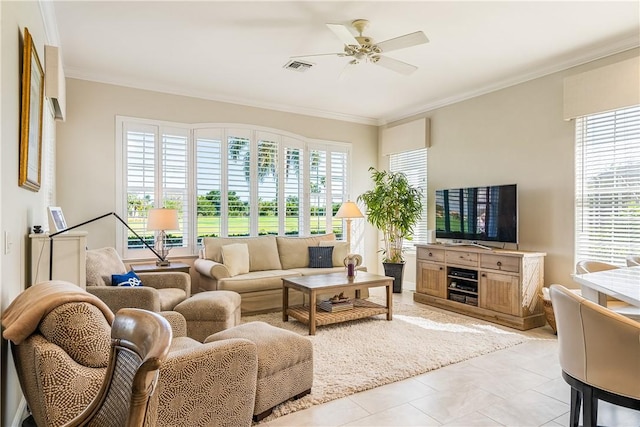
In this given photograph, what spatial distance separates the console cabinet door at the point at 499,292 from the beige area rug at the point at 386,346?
224 mm

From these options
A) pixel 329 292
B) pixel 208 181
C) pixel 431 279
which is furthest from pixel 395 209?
pixel 208 181

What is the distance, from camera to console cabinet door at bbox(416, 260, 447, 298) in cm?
511

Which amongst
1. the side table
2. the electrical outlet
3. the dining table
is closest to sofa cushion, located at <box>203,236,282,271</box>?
the side table

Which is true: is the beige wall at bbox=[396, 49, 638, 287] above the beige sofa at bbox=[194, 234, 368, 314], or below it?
above

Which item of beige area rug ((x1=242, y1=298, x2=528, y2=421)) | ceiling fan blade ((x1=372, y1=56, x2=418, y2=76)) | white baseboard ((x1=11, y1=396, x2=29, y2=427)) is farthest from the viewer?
ceiling fan blade ((x1=372, y1=56, x2=418, y2=76))

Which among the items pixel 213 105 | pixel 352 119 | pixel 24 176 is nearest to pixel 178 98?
pixel 213 105

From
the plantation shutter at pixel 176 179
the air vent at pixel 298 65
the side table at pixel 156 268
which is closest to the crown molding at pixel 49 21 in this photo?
the plantation shutter at pixel 176 179

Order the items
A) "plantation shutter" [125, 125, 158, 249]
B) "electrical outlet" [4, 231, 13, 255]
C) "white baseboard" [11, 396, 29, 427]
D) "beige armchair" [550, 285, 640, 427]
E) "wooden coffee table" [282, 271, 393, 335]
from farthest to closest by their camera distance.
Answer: "plantation shutter" [125, 125, 158, 249]
"wooden coffee table" [282, 271, 393, 335]
"white baseboard" [11, 396, 29, 427]
"electrical outlet" [4, 231, 13, 255]
"beige armchair" [550, 285, 640, 427]

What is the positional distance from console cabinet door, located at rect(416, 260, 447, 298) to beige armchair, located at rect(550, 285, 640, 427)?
3.18m

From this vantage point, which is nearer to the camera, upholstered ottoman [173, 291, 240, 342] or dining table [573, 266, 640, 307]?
dining table [573, 266, 640, 307]

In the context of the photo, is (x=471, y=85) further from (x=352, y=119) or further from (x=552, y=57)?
(x=352, y=119)

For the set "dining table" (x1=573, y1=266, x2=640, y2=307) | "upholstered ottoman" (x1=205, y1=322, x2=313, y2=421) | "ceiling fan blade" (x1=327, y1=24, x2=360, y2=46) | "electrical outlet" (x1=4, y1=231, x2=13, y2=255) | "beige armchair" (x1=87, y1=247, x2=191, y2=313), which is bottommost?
"upholstered ottoman" (x1=205, y1=322, x2=313, y2=421)

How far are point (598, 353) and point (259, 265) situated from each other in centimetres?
410

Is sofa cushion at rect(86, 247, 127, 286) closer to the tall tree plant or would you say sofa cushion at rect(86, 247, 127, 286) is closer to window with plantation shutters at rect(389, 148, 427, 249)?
the tall tree plant
